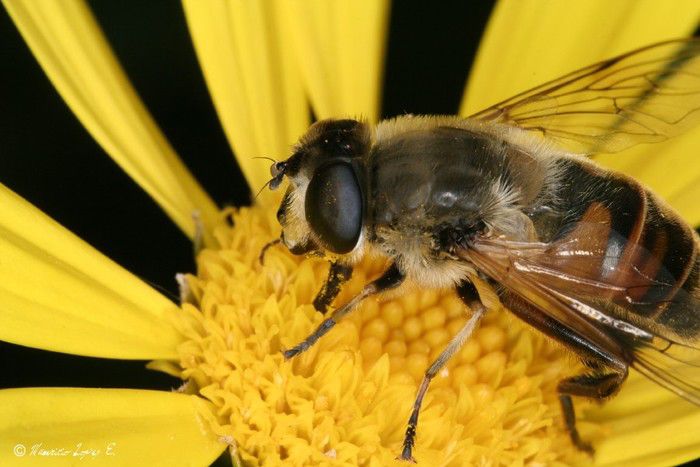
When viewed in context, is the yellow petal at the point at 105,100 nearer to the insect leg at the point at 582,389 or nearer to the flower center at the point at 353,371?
the flower center at the point at 353,371

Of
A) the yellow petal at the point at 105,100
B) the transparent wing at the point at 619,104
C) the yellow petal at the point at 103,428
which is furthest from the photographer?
the transparent wing at the point at 619,104

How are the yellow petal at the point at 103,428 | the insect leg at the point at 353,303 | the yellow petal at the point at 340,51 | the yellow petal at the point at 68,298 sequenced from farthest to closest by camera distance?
the yellow petal at the point at 340,51 → the insect leg at the point at 353,303 → the yellow petal at the point at 68,298 → the yellow petal at the point at 103,428

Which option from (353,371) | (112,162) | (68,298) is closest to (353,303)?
(353,371)

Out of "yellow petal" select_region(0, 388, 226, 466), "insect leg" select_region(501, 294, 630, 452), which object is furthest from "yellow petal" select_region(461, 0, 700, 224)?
"yellow petal" select_region(0, 388, 226, 466)

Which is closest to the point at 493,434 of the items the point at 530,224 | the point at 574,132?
the point at 530,224

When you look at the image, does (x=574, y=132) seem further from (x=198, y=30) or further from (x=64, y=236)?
(x=64, y=236)

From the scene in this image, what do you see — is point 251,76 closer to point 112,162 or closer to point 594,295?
point 112,162

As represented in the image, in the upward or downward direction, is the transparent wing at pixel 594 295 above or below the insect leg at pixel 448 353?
above

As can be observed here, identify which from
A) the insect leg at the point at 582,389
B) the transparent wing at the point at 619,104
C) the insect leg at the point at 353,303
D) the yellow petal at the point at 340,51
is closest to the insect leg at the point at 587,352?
the insect leg at the point at 582,389
